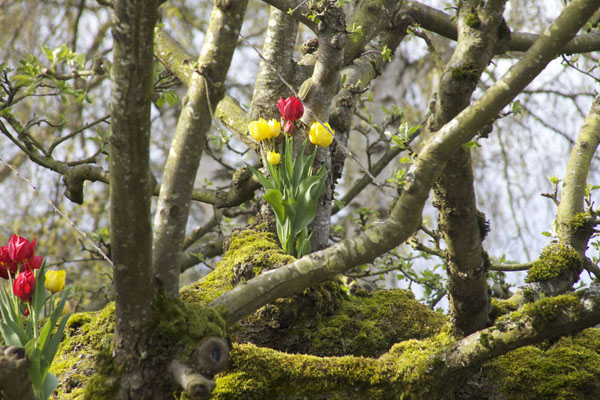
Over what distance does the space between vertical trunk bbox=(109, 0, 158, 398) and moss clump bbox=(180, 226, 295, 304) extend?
2.79 ft

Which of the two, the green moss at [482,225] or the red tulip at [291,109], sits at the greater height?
the red tulip at [291,109]

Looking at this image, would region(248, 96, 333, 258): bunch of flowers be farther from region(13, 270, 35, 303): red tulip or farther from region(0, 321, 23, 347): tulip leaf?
region(0, 321, 23, 347): tulip leaf

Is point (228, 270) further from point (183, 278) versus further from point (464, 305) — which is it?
point (183, 278)

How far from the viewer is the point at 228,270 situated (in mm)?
2816

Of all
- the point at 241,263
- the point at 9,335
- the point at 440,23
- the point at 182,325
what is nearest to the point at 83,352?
the point at 9,335

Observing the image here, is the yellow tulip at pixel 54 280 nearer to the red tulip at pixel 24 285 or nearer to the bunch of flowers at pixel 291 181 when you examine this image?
the red tulip at pixel 24 285

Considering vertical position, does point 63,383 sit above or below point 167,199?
below

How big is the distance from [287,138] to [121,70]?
1.43 m

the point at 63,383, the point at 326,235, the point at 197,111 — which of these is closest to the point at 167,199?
the point at 197,111

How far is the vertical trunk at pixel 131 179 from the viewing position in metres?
1.46

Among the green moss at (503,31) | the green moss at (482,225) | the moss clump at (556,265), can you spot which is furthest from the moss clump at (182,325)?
the moss clump at (556,265)

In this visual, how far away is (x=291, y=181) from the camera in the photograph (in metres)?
2.86

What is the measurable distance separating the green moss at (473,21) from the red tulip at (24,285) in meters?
1.64

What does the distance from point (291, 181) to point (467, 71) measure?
1.24m
